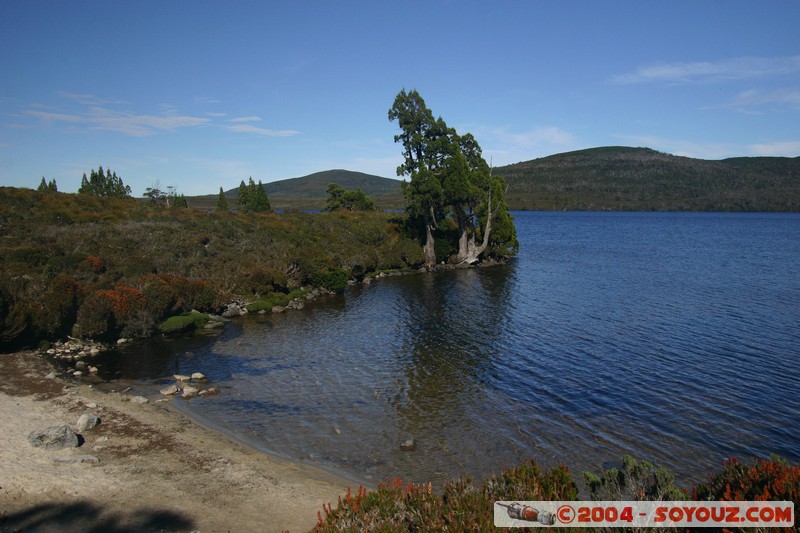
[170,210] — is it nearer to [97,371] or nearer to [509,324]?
[97,371]

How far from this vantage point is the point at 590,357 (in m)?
24.8

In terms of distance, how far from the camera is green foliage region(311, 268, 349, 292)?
144 feet

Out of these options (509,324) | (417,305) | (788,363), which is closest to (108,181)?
(417,305)

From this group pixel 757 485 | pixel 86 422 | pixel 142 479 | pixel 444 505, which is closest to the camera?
pixel 757 485

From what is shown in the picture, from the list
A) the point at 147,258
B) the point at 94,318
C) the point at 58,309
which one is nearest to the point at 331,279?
the point at 147,258

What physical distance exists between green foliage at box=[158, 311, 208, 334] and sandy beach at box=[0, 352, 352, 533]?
11.4 meters

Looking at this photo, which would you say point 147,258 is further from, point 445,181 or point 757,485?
point 757,485

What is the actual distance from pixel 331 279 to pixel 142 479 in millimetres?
31913

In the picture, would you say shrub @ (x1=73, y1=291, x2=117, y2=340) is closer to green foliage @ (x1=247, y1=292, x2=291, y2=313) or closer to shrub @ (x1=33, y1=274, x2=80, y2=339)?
shrub @ (x1=33, y1=274, x2=80, y2=339)

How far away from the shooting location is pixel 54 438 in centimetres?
1412

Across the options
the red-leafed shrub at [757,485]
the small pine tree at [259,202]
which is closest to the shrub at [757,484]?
the red-leafed shrub at [757,485]

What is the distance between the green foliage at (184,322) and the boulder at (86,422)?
13581 mm

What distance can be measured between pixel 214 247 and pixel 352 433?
3264cm

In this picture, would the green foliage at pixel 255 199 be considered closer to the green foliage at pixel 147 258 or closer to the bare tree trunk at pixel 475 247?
the green foliage at pixel 147 258
